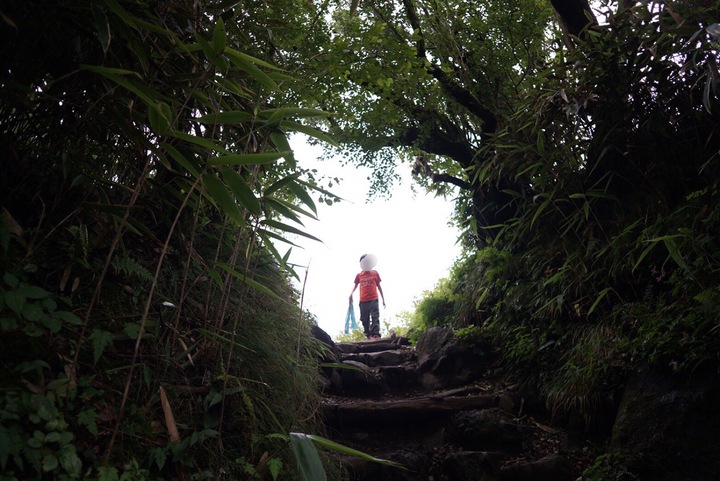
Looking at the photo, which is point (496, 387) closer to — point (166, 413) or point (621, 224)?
point (621, 224)

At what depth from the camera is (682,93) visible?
331 centimetres

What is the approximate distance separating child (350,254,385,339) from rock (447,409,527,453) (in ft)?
12.7

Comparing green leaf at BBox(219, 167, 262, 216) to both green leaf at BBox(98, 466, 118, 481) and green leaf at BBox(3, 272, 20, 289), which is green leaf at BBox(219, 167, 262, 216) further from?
green leaf at BBox(98, 466, 118, 481)

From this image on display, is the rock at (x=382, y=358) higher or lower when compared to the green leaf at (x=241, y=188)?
lower

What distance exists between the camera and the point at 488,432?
3.32m

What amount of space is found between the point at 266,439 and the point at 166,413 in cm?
43

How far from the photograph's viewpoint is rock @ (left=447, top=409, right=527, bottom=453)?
3.26m

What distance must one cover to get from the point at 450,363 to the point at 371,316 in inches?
111

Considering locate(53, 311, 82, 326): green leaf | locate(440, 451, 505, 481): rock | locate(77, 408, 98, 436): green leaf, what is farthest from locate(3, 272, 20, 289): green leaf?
locate(440, 451, 505, 481): rock

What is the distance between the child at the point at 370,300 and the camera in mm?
7344

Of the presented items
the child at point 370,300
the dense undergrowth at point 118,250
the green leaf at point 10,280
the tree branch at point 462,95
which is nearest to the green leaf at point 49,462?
the dense undergrowth at point 118,250

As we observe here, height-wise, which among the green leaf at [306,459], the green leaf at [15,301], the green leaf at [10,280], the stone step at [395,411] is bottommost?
the stone step at [395,411]

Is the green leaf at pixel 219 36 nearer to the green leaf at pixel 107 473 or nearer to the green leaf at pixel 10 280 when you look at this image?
the green leaf at pixel 10 280

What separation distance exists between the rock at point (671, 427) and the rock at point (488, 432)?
67cm
